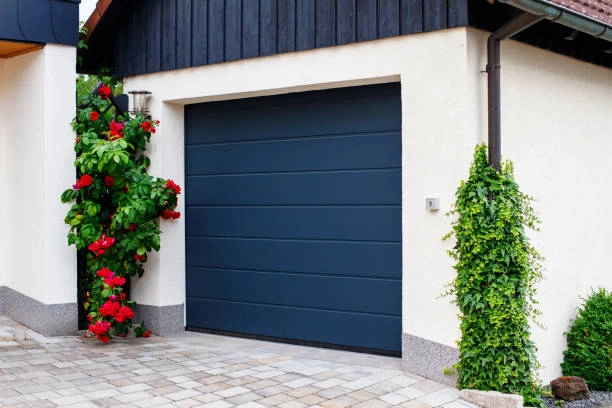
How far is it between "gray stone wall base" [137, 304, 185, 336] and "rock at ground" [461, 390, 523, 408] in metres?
3.71

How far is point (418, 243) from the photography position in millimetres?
6094

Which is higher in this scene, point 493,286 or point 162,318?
point 493,286

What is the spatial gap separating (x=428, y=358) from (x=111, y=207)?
3797 mm

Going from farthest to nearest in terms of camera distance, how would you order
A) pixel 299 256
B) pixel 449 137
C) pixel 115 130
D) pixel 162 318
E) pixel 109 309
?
pixel 162 318, pixel 115 130, pixel 299 256, pixel 109 309, pixel 449 137

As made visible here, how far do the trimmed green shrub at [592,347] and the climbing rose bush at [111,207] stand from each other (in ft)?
14.2

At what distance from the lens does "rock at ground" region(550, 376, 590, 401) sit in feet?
20.9

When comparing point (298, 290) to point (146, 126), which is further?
point (146, 126)

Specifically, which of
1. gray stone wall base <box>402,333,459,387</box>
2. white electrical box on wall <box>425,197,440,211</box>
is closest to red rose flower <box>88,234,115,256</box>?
gray stone wall base <box>402,333,459,387</box>

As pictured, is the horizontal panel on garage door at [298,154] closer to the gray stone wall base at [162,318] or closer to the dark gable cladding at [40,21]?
the gray stone wall base at [162,318]

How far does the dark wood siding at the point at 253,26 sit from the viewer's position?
6160 mm

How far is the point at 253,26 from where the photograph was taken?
23.8ft

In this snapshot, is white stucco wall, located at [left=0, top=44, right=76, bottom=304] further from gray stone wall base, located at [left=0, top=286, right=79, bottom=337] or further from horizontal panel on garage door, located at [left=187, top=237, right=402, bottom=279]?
horizontal panel on garage door, located at [left=187, top=237, right=402, bottom=279]

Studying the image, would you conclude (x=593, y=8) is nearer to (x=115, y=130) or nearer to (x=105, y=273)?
(x=115, y=130)

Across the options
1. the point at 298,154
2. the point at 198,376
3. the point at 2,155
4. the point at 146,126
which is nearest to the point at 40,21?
the point at 146,126
